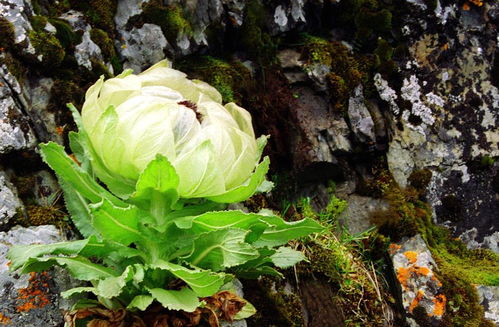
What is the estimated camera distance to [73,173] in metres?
2.12

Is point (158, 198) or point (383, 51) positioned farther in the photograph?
point (383, 51)

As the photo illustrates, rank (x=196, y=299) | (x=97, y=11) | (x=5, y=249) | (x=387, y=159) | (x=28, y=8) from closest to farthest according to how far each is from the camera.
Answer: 1. (x=196, y=299)
2. (x=5, y=249)
3. (x=28, y=8)
4. (x=97, y=11)
5. (x=387, y=159)

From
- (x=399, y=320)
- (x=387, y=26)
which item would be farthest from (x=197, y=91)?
(x=387, y=26)

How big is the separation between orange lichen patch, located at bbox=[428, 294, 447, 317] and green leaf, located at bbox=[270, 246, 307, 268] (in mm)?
1183

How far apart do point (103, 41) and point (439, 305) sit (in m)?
2.53

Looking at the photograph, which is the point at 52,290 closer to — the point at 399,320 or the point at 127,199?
the point at 127,199

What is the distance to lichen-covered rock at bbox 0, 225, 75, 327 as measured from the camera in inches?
84.4

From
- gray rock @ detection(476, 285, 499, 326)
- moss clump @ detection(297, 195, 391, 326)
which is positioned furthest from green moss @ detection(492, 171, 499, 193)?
moss clump @ detection(297, 195, 391, 326)

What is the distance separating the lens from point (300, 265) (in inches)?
126

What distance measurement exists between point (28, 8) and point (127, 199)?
1355mm

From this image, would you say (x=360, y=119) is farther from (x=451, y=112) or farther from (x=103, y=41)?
(x=103, y=41)

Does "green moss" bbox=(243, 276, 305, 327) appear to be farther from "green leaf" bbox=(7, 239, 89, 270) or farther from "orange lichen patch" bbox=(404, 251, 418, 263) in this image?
"green leaf" bbox=(7, 239, 89, 270)

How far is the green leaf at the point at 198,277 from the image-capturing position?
1932mm

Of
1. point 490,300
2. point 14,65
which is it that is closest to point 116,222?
point 14,65
